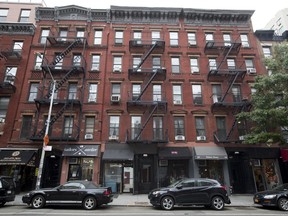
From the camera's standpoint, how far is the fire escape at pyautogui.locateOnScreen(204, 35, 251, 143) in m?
19.4

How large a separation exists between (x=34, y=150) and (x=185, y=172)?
12860 mm

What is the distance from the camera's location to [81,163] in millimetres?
18484

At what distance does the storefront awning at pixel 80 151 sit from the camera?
17734 mm

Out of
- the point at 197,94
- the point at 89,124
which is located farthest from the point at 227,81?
the point at 89,124

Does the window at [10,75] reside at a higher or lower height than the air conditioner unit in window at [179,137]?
higher

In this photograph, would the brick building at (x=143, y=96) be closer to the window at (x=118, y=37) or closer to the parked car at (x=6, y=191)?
the window at (x=118, y=37)

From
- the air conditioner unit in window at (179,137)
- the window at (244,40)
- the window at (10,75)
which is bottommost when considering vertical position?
the air conditioner unit in window at (179,137)

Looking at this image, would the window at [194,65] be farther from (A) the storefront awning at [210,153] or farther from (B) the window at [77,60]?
(B) the window at [77,60]

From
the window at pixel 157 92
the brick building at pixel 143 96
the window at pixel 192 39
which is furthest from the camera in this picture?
the window at pixel 192 39

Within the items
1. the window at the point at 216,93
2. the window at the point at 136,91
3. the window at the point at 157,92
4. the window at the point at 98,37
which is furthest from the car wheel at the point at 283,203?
the window at the point at 98,37

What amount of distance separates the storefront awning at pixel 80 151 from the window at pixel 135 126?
334 cm

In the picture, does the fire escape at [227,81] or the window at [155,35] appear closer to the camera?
the fire escape at [227,81]

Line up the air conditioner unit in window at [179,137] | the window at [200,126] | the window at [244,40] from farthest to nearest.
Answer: the window at [244,40] < the window at [200,126] < the air conditioner unit in window at [179,137]

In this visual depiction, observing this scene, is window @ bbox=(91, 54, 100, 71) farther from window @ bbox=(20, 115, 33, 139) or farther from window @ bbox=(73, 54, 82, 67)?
window @ bbox=(20, 115, 33, 139)
